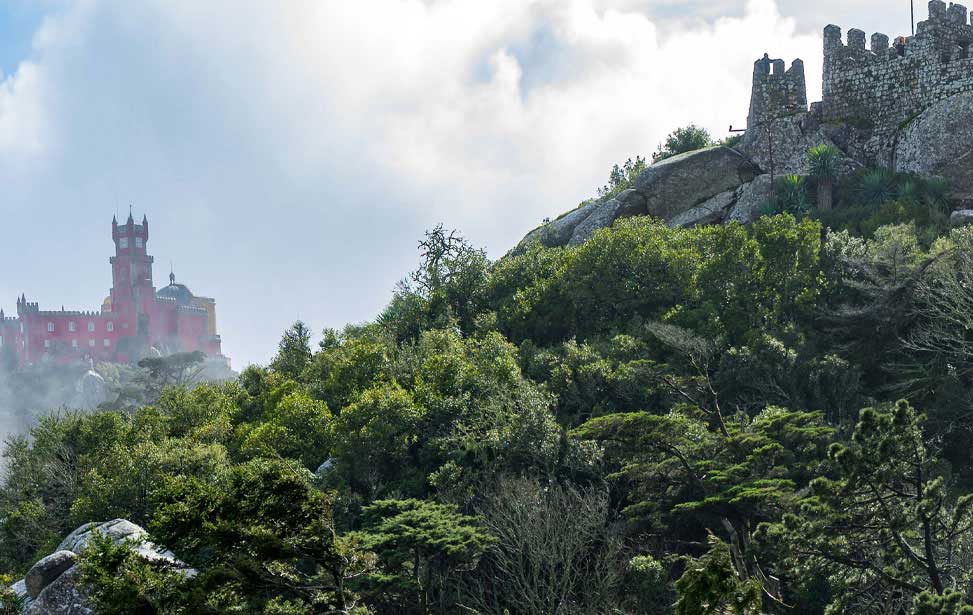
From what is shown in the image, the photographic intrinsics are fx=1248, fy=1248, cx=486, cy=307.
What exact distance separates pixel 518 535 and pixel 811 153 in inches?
991

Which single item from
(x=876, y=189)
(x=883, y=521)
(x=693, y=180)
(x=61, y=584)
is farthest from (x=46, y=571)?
(x=876, y=189)

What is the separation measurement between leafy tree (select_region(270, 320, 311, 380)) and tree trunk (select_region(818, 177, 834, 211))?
2116 centimetres

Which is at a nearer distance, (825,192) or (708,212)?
(825,192)

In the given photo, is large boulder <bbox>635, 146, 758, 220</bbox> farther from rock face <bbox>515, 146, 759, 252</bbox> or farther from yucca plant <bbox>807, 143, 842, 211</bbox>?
yucca plant <bbox>807, 143, 842, 211</bbox>

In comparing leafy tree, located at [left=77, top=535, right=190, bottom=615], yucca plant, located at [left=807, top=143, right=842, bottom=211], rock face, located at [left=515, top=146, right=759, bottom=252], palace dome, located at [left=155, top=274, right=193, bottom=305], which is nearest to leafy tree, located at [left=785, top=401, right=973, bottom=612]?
leafy tree, located at [left=77, top=535, right=190, bottom=615]

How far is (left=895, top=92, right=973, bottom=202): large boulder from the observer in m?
46.9

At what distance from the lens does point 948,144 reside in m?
47.2

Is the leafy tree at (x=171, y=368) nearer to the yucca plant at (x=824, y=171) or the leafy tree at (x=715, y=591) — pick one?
the yucca plant at (x=824, y=171)

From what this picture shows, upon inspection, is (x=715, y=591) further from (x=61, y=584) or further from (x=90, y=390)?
(x=90, y=390)

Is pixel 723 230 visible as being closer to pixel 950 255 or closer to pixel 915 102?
pixel 950 255

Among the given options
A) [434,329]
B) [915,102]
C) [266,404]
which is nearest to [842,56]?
[915,102]

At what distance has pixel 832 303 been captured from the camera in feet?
134

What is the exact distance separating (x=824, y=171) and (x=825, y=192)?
821 millimetres

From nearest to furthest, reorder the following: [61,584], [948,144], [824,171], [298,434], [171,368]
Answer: [61,584], [298,434], [948,144], [824,171], [171,368]
